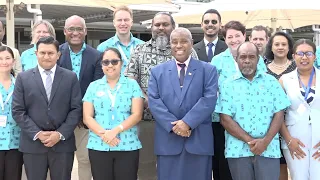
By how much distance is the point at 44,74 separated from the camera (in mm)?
4965

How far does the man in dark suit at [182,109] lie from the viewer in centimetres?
473

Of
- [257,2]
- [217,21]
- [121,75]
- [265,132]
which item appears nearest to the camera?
[265,132]

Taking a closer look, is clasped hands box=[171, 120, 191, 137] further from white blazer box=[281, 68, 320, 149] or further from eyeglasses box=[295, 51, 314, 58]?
eyeglasses box=[295, 51, 314, 58]

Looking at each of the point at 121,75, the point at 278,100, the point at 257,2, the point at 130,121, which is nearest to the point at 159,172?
the point at 130,121

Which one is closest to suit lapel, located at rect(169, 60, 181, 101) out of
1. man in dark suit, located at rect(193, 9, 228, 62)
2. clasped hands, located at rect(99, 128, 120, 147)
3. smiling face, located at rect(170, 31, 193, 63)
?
smiling face, located at rect(170, 31, 193, 63)

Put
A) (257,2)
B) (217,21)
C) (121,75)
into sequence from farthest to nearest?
(257,2) → (217,21) → (121,75)

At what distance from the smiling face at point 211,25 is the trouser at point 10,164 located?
269cm

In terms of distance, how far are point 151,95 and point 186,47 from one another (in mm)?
611

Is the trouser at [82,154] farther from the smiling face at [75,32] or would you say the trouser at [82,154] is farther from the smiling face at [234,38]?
the smiling face at [234,38]

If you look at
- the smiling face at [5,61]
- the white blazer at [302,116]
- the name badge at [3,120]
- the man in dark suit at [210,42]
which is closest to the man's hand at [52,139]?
the name badge at [3,120]

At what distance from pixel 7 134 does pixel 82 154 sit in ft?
3.31

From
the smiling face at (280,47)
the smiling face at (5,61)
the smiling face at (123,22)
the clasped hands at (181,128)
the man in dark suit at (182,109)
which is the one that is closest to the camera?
the clasped hands at (181,128)

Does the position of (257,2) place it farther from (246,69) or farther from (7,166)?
(7,166)

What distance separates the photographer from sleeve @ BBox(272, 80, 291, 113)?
479 centimetres
